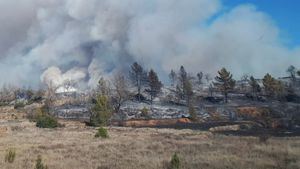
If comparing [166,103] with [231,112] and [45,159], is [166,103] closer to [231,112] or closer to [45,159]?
[231,112]

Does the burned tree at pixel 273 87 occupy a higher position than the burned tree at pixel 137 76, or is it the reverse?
the burned tree at pixel 137 76

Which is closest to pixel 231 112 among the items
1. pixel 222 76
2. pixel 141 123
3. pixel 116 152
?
pixel 222 76

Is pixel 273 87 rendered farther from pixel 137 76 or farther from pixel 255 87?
pixel 137 76

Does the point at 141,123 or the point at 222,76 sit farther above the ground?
the point at 222,76

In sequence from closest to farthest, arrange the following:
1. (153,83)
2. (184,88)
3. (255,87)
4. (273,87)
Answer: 1. (273,87)
2. (184,88)
3. (255,87)
4. (153,83)

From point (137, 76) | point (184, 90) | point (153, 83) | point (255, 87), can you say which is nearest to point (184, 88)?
point (184, 90)

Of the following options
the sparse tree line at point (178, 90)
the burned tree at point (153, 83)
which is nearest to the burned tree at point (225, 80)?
the sparse tree line at point (178, 90)

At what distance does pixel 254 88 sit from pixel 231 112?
34281 mm

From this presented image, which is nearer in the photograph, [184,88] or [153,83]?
[184,88]

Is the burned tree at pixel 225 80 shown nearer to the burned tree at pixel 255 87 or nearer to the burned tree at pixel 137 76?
the burned tree at pixel 255 87

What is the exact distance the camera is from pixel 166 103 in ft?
465

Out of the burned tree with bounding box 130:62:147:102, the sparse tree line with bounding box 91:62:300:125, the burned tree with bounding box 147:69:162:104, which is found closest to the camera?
the sparse tree line with bounding box 91:62:300:125

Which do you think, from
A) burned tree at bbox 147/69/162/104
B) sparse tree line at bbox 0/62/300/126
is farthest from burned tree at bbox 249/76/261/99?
burned tree at bbox 147/69/162/104

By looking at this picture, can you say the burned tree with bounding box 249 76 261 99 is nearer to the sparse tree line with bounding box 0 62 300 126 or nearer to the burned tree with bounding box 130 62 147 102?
the sparse tree line with bounding box 0 62 300 126
